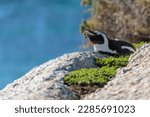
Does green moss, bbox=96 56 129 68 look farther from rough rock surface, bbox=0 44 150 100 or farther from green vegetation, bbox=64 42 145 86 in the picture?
rough rock surface, bbox=0 44 150 100

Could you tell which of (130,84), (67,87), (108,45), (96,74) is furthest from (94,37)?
(130,84)

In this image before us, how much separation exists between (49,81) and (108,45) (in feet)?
9.80

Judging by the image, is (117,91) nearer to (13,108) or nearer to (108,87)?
(108,87)

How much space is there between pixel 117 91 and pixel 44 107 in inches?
44.0

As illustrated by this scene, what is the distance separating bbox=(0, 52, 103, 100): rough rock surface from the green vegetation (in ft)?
0.52

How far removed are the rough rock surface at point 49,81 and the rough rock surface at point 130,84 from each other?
472mm

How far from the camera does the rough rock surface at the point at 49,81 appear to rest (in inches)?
403

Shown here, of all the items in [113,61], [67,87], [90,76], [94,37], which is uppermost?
[94,37]

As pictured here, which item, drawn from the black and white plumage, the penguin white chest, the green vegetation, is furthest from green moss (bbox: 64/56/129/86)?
the penguin white chest

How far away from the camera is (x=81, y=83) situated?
10969mm

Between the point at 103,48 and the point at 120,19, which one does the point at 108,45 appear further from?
the point at 120,19

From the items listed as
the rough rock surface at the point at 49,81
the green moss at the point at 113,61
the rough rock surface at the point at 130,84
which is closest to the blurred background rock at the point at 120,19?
the green moss at the point at 113,61

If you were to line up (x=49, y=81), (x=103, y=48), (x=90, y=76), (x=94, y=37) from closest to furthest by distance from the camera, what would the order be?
(x=49, y=81)
(x=90, y=76)
(x=103, y=48)
(x=94, y=37)

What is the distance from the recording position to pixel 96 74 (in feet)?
36.9
